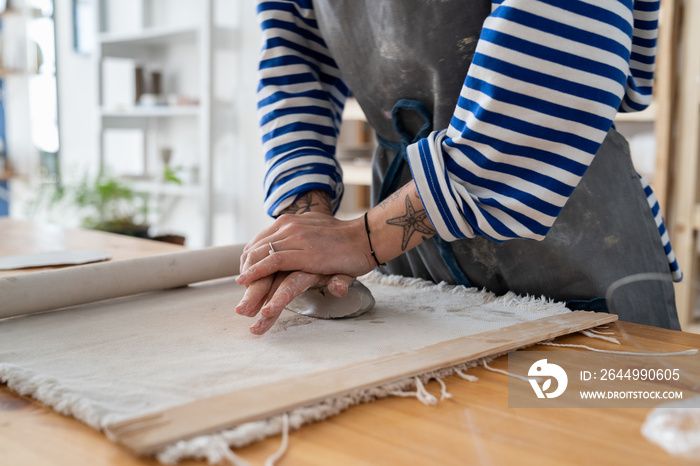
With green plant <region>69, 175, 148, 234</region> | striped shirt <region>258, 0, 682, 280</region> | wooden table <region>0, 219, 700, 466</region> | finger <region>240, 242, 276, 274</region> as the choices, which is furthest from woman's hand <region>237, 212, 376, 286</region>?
green plant <region>69, 175, 148, 234</region>

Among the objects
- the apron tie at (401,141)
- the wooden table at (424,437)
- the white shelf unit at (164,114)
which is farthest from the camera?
the white shelf unit at (164,114)

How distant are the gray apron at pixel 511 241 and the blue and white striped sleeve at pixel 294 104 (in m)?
0.10

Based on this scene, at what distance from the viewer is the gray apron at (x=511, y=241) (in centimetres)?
71

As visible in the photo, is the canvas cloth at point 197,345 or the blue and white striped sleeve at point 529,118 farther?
the blue and white striped sleeve at point 529,118

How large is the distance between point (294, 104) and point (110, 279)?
1.14 feet

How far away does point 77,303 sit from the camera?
26.6 inches

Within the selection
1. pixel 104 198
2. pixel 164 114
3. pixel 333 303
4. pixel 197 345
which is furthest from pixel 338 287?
pixel 164 114

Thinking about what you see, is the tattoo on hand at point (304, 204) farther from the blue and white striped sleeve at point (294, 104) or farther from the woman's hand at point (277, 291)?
the woman's hand at point (277, 291)

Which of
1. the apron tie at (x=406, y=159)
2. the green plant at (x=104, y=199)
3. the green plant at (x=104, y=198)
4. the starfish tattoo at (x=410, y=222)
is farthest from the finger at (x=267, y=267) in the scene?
the green plant at (x=104, y=198)

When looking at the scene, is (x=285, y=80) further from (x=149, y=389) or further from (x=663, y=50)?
(x=663, y=50)

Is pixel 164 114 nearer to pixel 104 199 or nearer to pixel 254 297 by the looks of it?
pixel 104 199

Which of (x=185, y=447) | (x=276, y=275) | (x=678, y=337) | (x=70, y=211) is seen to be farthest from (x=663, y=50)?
(x=70, y=211)

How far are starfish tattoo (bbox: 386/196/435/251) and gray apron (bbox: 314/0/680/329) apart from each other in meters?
0.16

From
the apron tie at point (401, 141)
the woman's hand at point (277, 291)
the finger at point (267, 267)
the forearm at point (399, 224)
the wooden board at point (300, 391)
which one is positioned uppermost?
the apron tie at point (401, 141)
